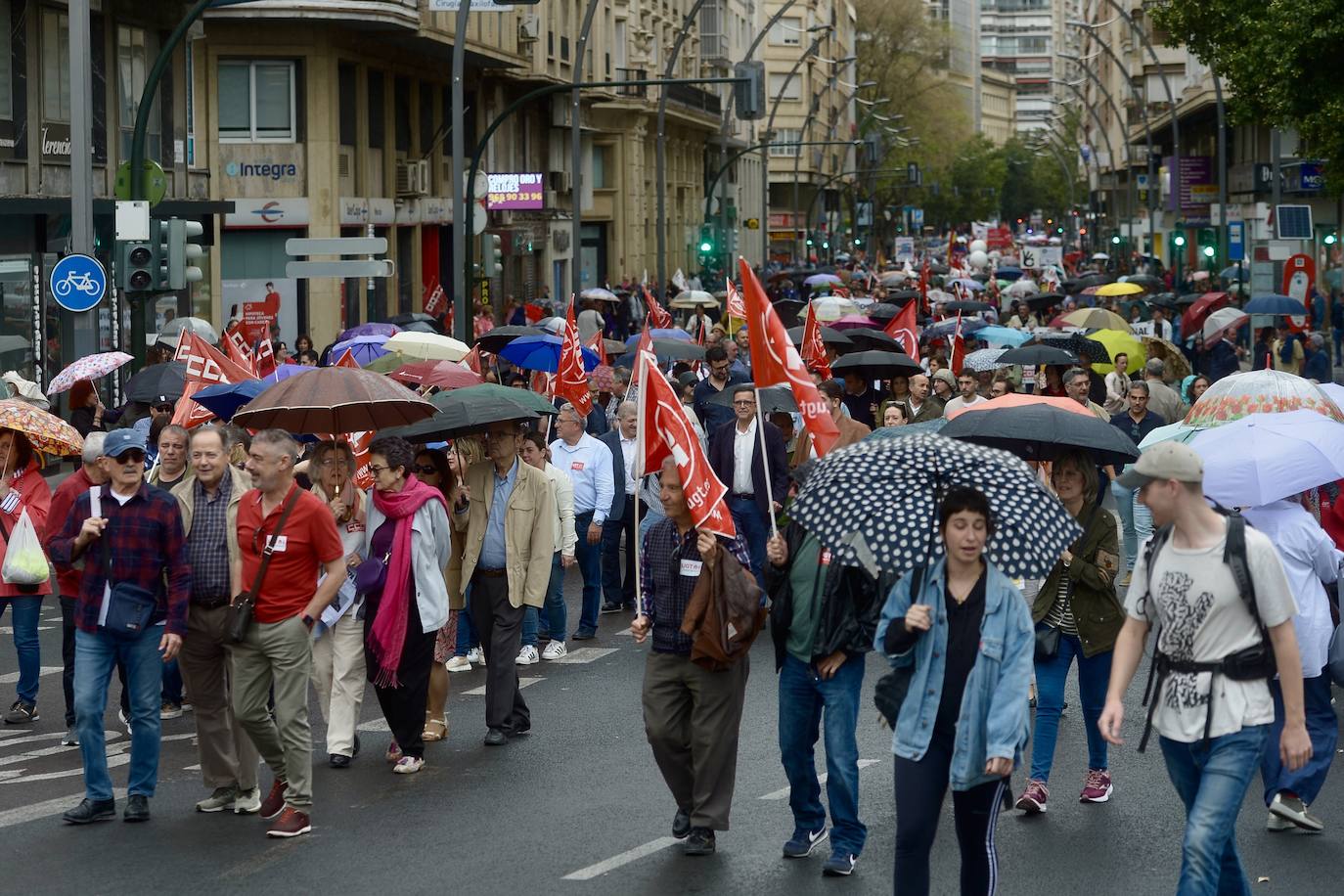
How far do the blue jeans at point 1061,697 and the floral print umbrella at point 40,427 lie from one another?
5.39 meters

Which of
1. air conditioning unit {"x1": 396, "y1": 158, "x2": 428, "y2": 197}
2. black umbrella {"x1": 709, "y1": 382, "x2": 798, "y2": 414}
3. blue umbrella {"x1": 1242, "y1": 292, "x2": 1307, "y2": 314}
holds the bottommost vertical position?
black umbrella {"x1": 709, "y1": 382, "x2": 798, "y2": 414}

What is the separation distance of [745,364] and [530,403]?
1115cm

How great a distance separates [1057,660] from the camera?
9406 millimetres

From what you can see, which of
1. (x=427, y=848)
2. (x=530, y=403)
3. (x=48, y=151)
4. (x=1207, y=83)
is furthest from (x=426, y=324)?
(x=1207, y=83)

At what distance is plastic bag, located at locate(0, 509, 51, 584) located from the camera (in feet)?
36.7

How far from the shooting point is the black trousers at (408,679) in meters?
10.2

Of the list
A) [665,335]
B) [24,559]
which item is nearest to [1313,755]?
[24,559]

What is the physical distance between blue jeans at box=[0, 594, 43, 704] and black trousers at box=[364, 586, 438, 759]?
2.57 meters

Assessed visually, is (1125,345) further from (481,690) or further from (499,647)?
(499,647)

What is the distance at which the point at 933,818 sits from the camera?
6887 millimetres

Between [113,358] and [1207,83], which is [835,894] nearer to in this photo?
[113,358]

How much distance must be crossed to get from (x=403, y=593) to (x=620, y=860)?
2.20 meters

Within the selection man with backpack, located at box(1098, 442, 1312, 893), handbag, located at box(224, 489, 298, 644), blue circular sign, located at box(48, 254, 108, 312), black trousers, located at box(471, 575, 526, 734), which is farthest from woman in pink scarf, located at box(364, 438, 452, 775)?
blue circular sign, located at box(48, 254, 108, 312)

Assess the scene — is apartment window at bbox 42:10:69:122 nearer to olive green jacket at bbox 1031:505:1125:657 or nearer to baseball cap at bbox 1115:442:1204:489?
olive green jacket at bbox 1031:505:1125:657
